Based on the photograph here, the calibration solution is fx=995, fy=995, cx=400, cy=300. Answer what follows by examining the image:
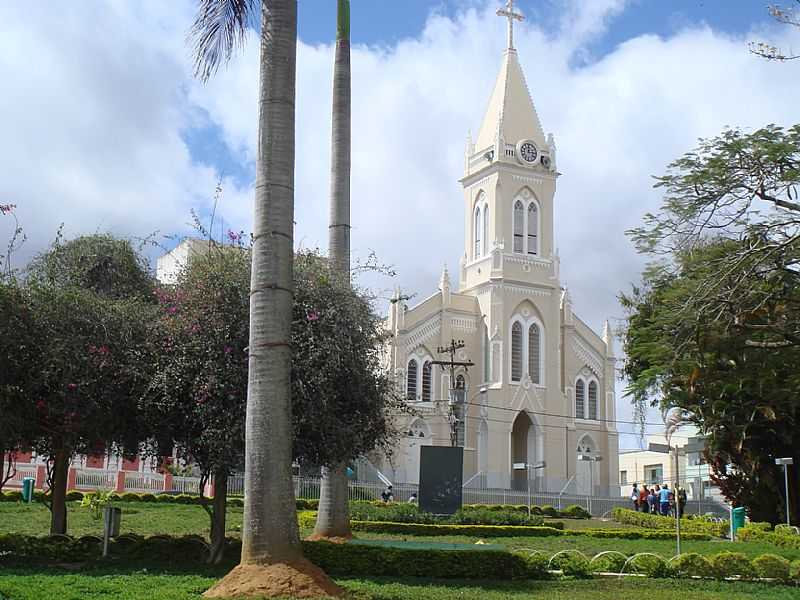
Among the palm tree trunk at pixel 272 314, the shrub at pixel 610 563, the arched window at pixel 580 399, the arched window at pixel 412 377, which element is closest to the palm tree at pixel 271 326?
the palm tree trunk at pixel 272 314

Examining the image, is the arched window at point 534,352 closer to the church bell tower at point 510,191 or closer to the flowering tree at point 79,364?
the church bell tower at point 510,191

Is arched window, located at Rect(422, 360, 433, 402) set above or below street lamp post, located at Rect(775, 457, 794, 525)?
above

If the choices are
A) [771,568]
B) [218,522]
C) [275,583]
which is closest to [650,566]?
[771,568]

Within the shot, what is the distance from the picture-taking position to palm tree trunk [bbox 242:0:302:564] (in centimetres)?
1178

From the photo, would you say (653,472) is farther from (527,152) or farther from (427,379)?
(527,152)

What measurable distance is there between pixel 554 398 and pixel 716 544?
104 feet

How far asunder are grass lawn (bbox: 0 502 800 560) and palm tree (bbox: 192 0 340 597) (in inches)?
316

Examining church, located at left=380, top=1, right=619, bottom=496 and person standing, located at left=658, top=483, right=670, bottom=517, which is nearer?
person standing, located at left=658, top=483, right=670, bottom=517

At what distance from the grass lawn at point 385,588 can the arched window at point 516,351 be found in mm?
39961

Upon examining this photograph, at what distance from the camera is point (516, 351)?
183ft

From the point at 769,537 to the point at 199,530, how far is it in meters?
13.9

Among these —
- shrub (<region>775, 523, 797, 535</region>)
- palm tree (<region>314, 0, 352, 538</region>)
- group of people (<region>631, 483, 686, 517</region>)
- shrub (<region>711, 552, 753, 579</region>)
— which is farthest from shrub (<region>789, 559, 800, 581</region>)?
group of people (<region>631, 483, 686, 517</region>)

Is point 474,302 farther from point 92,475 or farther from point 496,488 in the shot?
point 92,475

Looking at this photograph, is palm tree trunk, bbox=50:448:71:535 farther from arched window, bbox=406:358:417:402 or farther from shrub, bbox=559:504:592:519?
arched window, bbox=406:358:417:402
